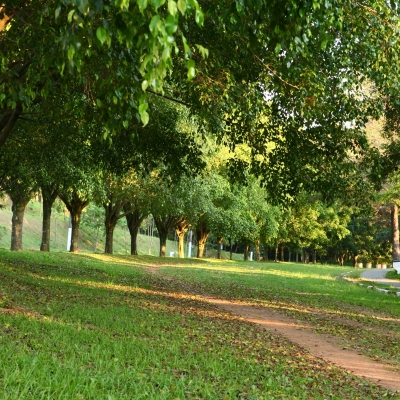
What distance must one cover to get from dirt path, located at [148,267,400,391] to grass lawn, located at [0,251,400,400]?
0.33 metres

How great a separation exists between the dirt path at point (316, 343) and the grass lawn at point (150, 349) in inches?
13.1

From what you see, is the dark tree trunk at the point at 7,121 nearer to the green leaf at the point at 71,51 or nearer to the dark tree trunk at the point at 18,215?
the green leaf at the point at 71,51

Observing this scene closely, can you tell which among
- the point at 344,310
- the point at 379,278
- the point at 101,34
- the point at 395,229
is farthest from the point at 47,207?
the point at 395,229

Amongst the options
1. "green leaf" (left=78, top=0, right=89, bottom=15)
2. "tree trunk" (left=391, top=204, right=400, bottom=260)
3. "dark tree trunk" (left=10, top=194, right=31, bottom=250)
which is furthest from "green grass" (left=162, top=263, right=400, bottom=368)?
"tree trunk" (left=391, top=204, right=400, bottom=260)

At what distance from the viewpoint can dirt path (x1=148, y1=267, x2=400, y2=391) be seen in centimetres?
749

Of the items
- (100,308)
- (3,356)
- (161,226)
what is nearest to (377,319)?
(100,308)

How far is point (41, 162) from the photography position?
17.4 metres

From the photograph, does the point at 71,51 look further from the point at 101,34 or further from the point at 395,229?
the point at 395,229

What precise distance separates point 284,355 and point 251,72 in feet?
18.0

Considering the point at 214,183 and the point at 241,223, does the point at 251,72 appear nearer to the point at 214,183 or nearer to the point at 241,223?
the point at 214,183

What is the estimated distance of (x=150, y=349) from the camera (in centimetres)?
746

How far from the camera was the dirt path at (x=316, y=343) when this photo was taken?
24.6 feet

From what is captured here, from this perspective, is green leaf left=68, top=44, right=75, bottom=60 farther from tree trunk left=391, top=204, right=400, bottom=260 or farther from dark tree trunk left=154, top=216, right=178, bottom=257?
dark tree trunk left=154, top=216, right=178, bottom=257

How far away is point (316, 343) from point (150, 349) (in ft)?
11.4
